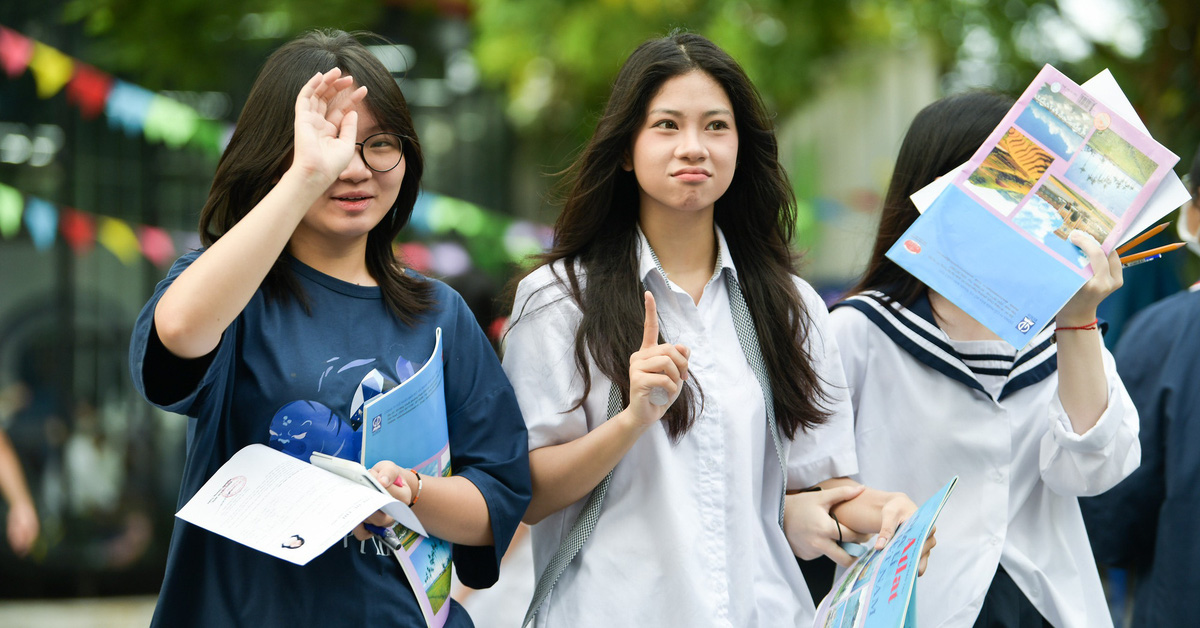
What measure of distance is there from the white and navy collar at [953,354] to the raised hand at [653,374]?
0.61m

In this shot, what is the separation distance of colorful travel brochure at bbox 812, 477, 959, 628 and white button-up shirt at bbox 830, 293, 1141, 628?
11.7 inches

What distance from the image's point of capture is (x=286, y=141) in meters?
1.87

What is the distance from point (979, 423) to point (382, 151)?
126 cm

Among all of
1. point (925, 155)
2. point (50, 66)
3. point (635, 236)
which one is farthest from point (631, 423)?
point (50, 66)

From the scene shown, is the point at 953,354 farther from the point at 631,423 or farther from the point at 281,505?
the point at 281,505

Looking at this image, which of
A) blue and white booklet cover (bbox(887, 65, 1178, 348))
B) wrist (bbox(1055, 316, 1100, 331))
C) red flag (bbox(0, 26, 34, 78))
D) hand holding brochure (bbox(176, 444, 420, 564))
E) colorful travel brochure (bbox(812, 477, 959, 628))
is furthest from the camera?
red flag (bbox(0, 26, 34, 78))

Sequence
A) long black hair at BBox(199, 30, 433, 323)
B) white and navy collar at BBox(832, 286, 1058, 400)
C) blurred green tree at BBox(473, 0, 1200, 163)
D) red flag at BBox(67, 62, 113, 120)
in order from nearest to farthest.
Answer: long black hair at BBox(199, 30, 433, 323) → white and navy collar at BBox(832, 286, 1058, 400) → red flag at BBox(67, 62, 113, 120) → blurred green tree at BBox(473, 0, 1200, 163)

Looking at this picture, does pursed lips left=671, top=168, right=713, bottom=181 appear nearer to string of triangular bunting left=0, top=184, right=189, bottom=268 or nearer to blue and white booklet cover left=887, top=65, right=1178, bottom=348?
blue and white booklet cover left=887, top=65, right=1178, bottom=348

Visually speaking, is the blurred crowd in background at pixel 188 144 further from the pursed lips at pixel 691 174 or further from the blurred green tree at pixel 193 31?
the pursed lips at pixel 691 174

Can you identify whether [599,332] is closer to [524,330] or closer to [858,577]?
[524,330]

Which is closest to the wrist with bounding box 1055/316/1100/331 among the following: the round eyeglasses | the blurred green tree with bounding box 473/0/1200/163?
the round eyeglasses

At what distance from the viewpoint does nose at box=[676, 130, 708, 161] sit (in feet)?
6.84

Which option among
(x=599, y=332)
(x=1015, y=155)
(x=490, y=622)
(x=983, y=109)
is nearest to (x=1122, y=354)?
(x=983, y=109)

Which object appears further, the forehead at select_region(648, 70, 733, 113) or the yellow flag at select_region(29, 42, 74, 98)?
the yellow flag at select_region(29, 42, 74, 98)
